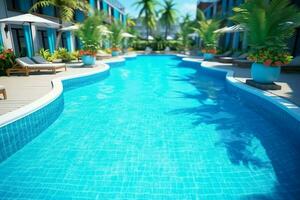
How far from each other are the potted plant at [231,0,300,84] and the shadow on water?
5.02 ft

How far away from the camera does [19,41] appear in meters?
13.3

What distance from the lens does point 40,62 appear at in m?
9.95

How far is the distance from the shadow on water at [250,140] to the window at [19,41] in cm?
1189

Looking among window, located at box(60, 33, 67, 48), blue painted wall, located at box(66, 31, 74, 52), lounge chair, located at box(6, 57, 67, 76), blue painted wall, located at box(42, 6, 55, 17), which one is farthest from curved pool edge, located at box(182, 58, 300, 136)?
window, located at box(60, 33, 67, 48)

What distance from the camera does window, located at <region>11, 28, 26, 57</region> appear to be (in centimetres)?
1287

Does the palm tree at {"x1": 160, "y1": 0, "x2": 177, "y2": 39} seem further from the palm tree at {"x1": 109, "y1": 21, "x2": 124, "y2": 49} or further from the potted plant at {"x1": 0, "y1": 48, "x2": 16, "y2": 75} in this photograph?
the potted plant at {"x1": 0, "y1": 48, "x2": 16, "y2": 75}

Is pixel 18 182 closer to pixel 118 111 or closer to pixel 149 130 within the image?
pixel 149 130

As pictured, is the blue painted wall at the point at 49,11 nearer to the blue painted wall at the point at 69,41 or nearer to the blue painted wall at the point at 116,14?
the blue painted wall at the point at 69,41

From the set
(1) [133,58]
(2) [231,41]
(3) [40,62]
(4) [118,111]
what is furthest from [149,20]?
(4) [118,111]

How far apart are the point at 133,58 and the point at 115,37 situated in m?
3.06

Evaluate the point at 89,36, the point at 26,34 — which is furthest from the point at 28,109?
the point at 26,34

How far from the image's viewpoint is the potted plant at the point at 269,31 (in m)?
6.54

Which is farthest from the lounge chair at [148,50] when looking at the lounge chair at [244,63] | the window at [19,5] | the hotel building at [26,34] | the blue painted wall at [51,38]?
the lounge chair at [244,63]

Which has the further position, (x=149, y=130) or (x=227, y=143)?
(x=149, y=130)
